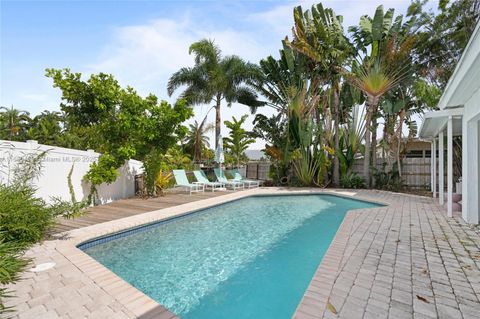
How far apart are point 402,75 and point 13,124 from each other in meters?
39.3

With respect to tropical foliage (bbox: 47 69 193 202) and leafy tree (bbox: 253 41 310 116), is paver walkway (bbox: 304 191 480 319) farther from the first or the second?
leafy tree (bbox: 253 41 310 116)

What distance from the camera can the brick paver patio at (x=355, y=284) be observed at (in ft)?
9.12

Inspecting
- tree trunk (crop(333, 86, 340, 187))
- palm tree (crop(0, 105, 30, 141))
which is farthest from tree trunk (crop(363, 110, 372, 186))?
palm tree (crop(0, 105, 30, 141))

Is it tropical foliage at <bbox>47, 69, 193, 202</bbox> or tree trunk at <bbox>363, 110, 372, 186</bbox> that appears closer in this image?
tropical foliage at <bbox>47, 69, 193, 202</bbox>

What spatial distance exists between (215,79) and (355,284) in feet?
56.2

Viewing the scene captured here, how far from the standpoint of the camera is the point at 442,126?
900 cm

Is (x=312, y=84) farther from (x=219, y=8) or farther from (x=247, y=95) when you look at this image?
(x=219, y=8)

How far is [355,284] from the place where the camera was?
132 inches

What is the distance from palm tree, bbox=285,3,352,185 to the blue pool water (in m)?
9.41

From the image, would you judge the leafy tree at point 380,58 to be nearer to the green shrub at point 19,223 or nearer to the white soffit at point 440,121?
the white soffit at point 440,121

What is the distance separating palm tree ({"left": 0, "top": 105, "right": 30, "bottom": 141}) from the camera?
28772mm

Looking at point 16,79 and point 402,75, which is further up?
point 402,75

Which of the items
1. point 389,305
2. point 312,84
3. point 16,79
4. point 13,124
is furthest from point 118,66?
point 13,124

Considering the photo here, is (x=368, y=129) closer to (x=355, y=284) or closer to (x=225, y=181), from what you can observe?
(x=225, y=181)
